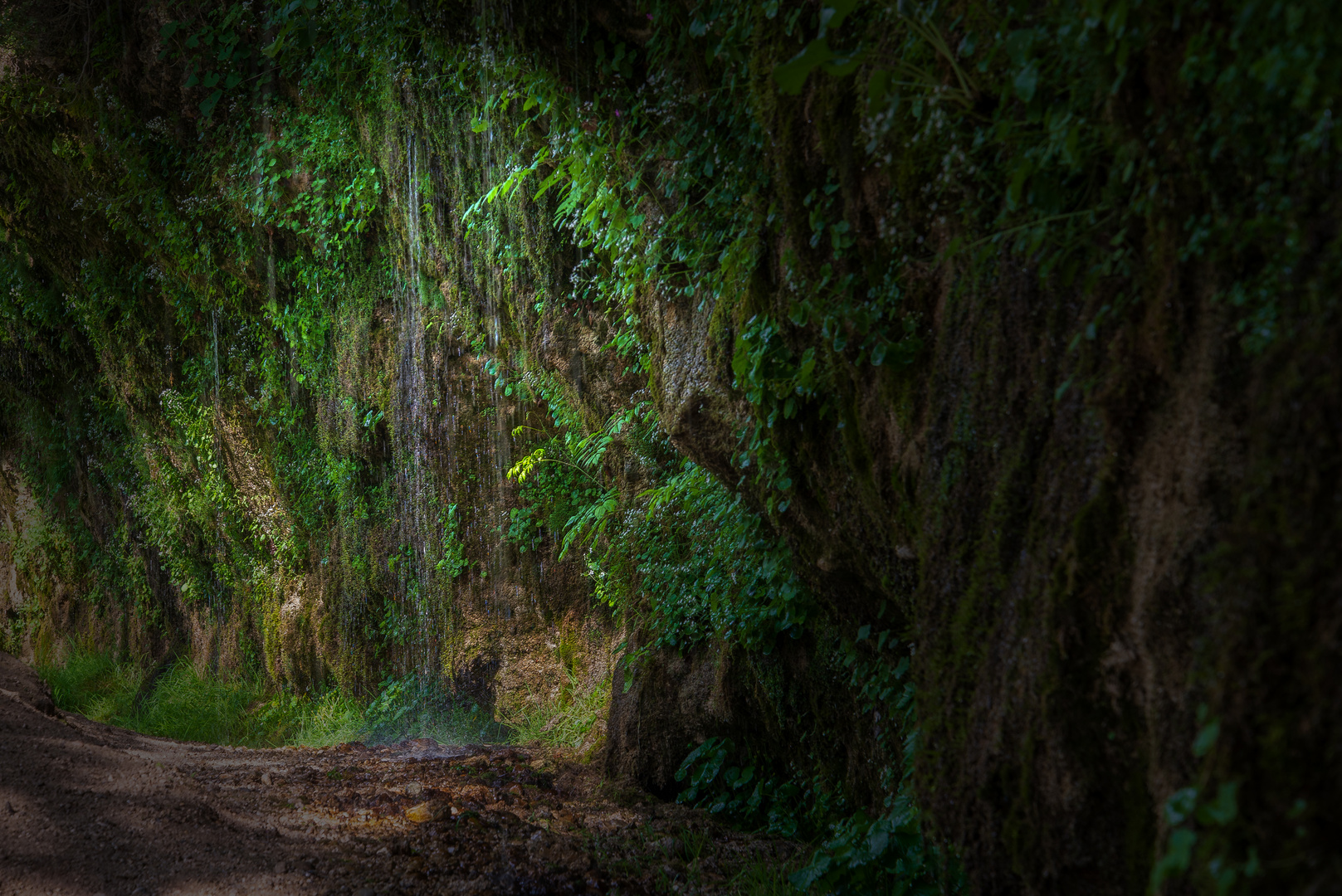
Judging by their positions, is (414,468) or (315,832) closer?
(315,832)

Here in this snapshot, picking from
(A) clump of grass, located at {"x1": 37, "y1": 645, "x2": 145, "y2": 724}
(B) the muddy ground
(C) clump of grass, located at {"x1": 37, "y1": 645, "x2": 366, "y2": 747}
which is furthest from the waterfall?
(A) clump of grass, located at {"x1": 37, "y1": 645, "x2": 145, "y2": 724}

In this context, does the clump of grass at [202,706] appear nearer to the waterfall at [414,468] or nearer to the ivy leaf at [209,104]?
the waterfall at [414,468]

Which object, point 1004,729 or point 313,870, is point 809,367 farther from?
point 313,870

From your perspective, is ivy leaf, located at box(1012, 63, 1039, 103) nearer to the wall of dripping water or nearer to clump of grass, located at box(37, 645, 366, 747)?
the wall of dripping water

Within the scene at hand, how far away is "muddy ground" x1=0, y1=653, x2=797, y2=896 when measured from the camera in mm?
3004

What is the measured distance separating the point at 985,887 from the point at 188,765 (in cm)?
522

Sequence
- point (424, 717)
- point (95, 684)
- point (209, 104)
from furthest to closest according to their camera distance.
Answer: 1. point (95, 684)
2. point (209, 104)
3. point (424, 717)

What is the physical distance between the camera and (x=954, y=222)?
224 cm

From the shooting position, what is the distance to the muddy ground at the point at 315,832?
3.00m

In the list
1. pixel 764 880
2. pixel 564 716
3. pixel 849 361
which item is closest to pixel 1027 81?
pixel 849 361

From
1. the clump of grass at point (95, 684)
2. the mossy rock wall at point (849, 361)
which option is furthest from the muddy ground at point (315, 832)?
the clump of grass at point (95, 684)

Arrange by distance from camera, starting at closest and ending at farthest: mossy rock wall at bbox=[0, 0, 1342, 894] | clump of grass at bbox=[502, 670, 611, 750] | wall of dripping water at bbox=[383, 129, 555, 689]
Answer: mossy rock wall at bbox=[0, 0, 1342, 894], clump of grass at bbox=[502, 670, 611, 750], wall of dripping water at bbox=[383, 129, 555, 689]

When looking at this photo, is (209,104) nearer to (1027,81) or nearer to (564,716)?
(564,716)

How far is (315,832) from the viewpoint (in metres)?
3.91
